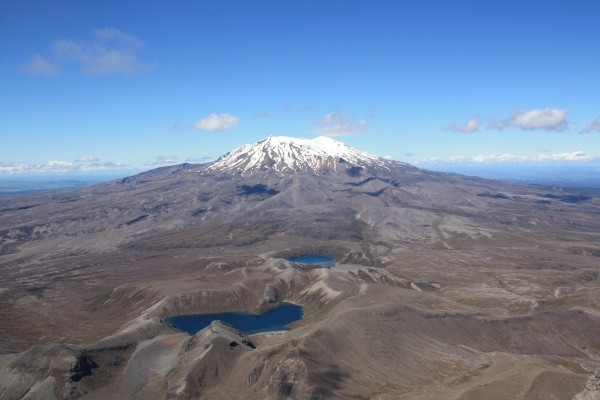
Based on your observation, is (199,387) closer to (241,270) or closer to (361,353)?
(361,353)

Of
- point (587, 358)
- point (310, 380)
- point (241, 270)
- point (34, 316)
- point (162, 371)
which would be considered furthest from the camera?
point (241, 270)

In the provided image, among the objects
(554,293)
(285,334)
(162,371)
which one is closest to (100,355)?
(162,371)

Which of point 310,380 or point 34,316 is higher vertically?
point 310,380

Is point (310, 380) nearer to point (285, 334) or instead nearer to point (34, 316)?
point (285, 334)

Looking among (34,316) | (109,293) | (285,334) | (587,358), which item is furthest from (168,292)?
(587,358)

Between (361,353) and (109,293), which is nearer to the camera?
(361,353)

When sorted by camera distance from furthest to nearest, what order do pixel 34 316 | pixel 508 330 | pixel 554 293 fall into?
pixel 554 293
pixel 34 316
pixel 508 330
